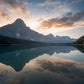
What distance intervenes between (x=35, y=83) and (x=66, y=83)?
3.22m

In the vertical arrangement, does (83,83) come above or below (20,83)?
above

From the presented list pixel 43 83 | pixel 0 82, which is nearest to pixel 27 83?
pixel 43 83

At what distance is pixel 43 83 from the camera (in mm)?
6926

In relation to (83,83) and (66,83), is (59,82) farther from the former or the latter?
(83,83)

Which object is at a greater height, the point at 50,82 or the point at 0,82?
the point at 50,82

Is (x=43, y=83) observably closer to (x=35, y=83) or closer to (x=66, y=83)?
(x=35, y=83)

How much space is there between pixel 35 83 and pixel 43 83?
2.71 feet

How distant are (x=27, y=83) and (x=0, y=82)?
114 inches

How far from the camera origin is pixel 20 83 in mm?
6879

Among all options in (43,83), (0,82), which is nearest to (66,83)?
(43,83)

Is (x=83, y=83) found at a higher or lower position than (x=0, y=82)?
higher

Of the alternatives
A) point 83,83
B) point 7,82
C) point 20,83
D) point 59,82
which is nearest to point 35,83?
point 20,83

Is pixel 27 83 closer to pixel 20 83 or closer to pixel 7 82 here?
pixel 20 83

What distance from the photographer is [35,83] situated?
272 inches
